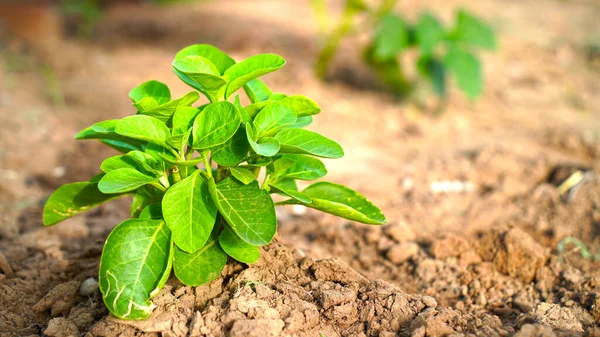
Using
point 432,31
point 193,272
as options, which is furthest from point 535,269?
point 432,31

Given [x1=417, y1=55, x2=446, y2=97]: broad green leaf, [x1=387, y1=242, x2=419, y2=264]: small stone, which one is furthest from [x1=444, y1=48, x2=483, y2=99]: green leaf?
[x1=387, y1=242, x2=419, y2=264]: small stone

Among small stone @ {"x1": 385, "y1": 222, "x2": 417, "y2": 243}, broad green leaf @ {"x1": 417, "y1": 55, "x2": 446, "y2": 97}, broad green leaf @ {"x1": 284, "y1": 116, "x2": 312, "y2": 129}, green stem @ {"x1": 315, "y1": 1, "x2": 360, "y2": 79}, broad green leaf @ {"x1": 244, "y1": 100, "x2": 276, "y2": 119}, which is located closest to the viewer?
broad green leaf @ {"x1": 244, "y1": 100, "x2": 276, "y2": 119}

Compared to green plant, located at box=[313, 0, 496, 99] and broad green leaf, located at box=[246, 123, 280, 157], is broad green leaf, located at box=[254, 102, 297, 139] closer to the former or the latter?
broad green leaf, located at box=[246, 123, 280, 157]

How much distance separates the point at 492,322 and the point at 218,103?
96 centimetres

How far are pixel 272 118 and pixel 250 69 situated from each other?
0.17m

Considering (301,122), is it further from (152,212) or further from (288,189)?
(152,212)

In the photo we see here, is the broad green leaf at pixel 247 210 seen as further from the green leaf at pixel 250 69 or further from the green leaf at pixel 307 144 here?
the green leaf at pixel 250 69

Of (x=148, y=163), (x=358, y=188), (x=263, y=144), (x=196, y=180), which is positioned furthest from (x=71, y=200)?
(x=358, y=188)

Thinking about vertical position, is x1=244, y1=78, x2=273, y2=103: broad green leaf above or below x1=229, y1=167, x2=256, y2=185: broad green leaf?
above

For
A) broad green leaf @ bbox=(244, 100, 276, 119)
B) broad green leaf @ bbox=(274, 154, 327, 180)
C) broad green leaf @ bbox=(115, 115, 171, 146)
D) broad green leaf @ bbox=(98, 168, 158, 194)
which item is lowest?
broad green leaf @ bbox=(274, 154, 327, 180)

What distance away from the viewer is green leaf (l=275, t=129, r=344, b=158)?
158 centimetres

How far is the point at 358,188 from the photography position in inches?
120

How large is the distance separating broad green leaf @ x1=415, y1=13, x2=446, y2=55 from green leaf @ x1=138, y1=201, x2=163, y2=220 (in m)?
2.51

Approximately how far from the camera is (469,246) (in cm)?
229
